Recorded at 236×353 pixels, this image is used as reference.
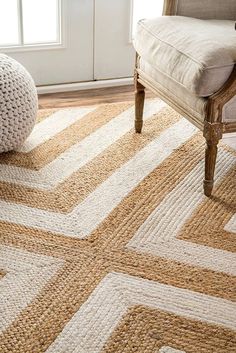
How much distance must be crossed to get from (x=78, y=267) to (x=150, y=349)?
284mm

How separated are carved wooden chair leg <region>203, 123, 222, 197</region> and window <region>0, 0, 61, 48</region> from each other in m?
0.98

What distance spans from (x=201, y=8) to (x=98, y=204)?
67 cm

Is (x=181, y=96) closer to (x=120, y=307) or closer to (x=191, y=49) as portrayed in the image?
(x=191, y=49)

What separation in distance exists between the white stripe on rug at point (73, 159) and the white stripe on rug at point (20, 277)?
1.05 feet

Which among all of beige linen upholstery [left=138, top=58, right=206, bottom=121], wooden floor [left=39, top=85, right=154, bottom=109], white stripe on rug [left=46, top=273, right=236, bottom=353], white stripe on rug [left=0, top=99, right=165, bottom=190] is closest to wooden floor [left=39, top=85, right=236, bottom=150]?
wooden floor [left=39, top=85, right=154, bottom=109]

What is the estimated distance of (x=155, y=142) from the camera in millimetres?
1957

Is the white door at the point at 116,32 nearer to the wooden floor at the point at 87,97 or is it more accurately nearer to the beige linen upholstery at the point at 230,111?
the wooden floor at the point at 87,97

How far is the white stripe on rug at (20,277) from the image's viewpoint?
1.24 metres

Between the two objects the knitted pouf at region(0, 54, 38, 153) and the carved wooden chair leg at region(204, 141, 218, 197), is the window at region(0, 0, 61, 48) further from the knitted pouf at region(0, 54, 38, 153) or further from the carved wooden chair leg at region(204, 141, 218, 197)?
the carved wooden chair leg at region(204, 141, 218, 197)

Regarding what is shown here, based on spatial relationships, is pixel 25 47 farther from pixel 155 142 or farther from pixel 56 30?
pixel 155 142

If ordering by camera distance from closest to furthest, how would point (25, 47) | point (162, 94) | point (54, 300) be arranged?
1. point (54, 300)
2. point (162, 94)
3. point (25, 47)

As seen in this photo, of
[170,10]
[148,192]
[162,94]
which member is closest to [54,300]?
[148,192]

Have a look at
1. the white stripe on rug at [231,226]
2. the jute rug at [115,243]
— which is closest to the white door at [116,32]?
the jute rug at [115,243]

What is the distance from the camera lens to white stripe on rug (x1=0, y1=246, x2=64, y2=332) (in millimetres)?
1243
